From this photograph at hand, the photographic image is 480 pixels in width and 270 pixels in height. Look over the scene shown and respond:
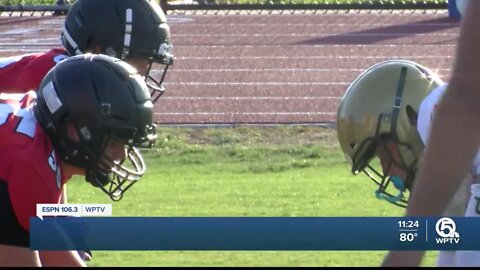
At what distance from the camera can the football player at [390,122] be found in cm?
332

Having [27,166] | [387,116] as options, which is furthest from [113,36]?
[387,116]

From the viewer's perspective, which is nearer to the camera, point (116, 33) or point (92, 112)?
point (92, 112)

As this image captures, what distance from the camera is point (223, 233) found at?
3900mm

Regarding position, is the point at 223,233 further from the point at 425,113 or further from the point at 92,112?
→ the point at 425,113

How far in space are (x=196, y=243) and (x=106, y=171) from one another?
1.45ft

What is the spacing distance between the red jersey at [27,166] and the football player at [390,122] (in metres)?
0.86

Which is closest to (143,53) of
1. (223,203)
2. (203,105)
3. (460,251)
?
(460,251)

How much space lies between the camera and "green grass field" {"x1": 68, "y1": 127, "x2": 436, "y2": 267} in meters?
6.86

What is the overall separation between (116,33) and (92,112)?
1891mm

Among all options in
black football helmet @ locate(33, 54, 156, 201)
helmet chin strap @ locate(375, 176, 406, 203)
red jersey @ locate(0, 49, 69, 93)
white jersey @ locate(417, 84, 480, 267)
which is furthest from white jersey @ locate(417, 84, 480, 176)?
red jersey @ locate(0, 49, 69, 93)

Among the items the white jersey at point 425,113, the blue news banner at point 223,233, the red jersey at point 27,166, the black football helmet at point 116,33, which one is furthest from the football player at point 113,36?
the white jersey at point 425,113

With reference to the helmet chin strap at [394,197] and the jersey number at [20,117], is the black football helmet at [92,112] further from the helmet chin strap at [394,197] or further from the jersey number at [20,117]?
the helmet chin strap at [394,197]

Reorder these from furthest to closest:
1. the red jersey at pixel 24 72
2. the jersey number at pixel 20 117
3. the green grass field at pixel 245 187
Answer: the green grass field at pixel 245 187 → the red jersey at pixel 24 72 → the jersey number at pixel 20 117

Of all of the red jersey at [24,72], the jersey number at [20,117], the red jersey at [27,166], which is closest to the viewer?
the red jersey at [27,166]
